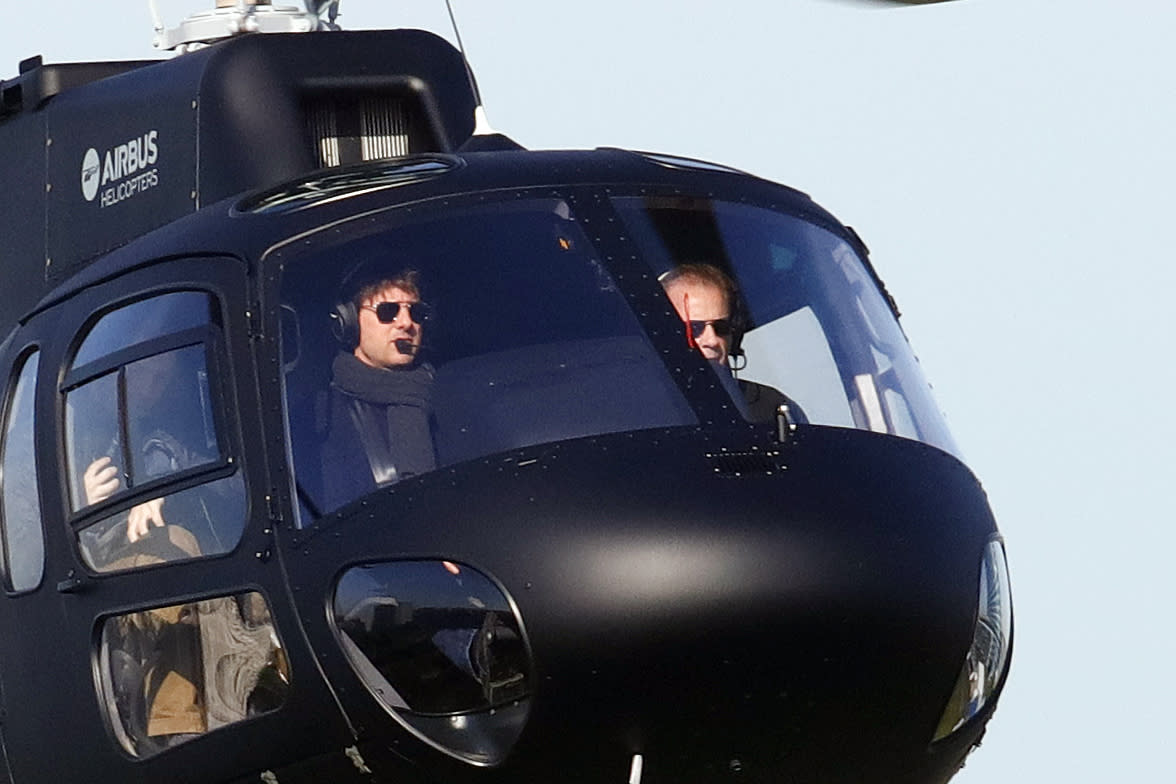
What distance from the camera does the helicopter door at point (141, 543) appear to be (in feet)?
21.3

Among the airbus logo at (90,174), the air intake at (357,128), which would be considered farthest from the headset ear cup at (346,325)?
the airbus logo at (90,174)

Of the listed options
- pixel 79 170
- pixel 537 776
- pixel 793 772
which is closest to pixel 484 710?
pixel 537 776

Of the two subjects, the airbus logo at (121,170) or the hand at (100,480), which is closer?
the hand at (100,480)

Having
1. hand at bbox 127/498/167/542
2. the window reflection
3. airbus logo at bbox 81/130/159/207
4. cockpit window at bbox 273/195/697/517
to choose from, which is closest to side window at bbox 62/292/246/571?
hand at bbox 127/498/167/542

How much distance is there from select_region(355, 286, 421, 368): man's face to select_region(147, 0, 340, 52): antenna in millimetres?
2286

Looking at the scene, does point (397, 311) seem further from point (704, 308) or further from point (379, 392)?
point (704, 308)

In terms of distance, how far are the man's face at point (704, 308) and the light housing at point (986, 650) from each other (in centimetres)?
84

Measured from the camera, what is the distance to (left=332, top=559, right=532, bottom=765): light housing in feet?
19.8

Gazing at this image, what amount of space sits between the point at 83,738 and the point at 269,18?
2802mm

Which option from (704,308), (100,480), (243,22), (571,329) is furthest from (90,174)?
(704,308)

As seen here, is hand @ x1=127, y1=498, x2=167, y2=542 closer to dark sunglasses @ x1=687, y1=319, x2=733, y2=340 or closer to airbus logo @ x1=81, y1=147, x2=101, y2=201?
dark sunglasses @ x1=687, y1=319, x2=733, y2=340

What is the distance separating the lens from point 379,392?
6.46 metres

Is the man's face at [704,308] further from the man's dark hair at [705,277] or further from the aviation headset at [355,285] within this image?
the aviation headset at [355,285]

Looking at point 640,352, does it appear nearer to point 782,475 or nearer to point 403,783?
point 782,475
